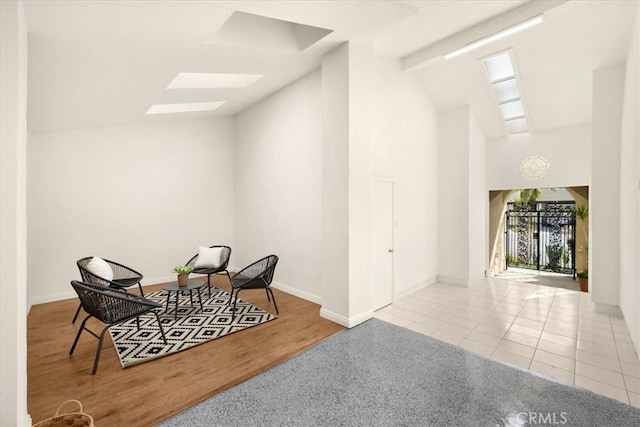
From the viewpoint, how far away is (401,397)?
245 centimetres

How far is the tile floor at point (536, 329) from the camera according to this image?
2.86m

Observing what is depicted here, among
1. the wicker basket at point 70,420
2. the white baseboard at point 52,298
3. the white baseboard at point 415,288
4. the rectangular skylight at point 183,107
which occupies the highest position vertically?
the rectangular skylight at point 183,107

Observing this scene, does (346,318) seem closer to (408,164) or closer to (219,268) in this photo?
(219,268)

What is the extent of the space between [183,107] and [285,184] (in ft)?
7.43

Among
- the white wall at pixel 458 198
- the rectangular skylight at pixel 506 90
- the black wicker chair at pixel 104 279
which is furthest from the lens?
the white wall at pixel 458 198

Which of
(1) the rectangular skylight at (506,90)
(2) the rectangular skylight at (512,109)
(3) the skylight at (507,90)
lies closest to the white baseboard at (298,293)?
(3) the skylight at (507,90)

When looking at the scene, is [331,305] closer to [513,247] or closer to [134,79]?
[134,79]

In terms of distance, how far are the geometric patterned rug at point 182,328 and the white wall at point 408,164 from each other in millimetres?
2495

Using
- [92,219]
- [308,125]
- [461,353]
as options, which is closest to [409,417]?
[461,353]

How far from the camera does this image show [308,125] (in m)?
4.83

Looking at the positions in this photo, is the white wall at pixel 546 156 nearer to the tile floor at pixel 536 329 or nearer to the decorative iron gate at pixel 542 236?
the decorative iron gate at pixel 542 236

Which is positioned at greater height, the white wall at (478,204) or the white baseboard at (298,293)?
the white wall at (478,204)

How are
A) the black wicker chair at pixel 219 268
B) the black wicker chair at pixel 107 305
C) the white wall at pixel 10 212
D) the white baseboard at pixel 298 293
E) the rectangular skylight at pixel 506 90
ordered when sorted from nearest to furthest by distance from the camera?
the white wall at pixel 10 212, the black wicker chair at pixel 107 305, the white baseboard at pixel 298 293, the black wicker chair at pixel 219 268, the rectangular skylight at pixel 506 90

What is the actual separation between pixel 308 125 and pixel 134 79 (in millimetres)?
2399
